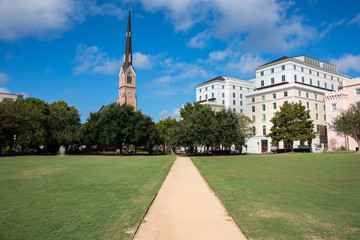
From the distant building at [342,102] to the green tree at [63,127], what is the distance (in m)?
63.5

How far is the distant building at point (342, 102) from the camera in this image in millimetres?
63500

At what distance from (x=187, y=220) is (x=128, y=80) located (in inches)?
4642

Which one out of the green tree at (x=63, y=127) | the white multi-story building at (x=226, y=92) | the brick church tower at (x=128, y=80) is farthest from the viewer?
the brick church tower at (x=128, y=80)

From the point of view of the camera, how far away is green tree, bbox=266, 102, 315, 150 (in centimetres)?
5541

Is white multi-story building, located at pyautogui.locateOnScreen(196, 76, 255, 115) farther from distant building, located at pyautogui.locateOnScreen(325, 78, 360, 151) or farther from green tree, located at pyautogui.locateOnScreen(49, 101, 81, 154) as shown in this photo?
green tree, located at pyautogui.locateOnScreen(49, 101, 81, 154)

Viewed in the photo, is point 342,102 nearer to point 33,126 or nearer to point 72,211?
point 72,211

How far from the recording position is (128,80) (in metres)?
120

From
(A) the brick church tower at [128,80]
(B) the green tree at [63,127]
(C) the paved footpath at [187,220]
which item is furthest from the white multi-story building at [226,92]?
(C) the paved footpath at [187,220]

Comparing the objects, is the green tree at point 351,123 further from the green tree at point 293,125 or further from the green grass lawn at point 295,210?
the green grass lawn at point 295,210

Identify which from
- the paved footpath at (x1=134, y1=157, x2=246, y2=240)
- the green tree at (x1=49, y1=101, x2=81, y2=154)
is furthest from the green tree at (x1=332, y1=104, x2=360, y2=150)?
the green tree at (x1=49, y1=101, x2=81, y2=154)

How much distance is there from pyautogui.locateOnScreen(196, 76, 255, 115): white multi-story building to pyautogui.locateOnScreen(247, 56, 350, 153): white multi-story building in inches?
666

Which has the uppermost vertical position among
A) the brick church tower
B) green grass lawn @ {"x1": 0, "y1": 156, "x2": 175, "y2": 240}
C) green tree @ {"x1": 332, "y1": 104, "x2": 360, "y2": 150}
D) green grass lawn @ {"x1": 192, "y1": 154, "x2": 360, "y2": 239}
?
the brick church tower

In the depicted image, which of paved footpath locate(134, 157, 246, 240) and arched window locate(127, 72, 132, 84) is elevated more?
arched window locate(127, 72, 132, 84)

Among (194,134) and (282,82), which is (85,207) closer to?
(194,134)
